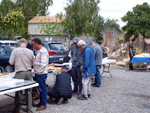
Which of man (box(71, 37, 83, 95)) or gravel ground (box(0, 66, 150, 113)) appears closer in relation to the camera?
gravel ground (box(0, 66, 150, 113))

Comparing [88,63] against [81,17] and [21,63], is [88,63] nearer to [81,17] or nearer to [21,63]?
[21,63]

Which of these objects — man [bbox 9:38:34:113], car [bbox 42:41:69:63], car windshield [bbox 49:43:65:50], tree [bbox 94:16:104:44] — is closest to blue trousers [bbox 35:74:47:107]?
man [bbox 9:38:34:113]

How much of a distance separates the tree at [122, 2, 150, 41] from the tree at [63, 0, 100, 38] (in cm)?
1765

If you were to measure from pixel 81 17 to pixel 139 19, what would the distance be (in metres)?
18.6

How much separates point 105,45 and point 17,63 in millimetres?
24205

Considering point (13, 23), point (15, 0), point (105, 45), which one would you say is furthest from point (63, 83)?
point (15, 0)

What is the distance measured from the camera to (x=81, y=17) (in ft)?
139

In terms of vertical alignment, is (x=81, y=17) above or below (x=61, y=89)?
above

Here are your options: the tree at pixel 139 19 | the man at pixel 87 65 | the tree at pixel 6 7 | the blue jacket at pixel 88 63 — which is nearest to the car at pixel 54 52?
the man at pixel 87 65

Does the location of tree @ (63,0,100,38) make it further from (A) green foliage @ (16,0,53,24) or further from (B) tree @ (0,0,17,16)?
(B) tree @ (0,0,17,16)

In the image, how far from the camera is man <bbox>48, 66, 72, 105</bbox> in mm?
6773

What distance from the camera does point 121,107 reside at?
6.84 m

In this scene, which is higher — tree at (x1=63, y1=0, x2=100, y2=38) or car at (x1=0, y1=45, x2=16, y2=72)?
tree at (x1=63, y1=0, x2=100, y2=38)

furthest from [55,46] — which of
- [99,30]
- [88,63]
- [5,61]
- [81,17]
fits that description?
[99,30]
